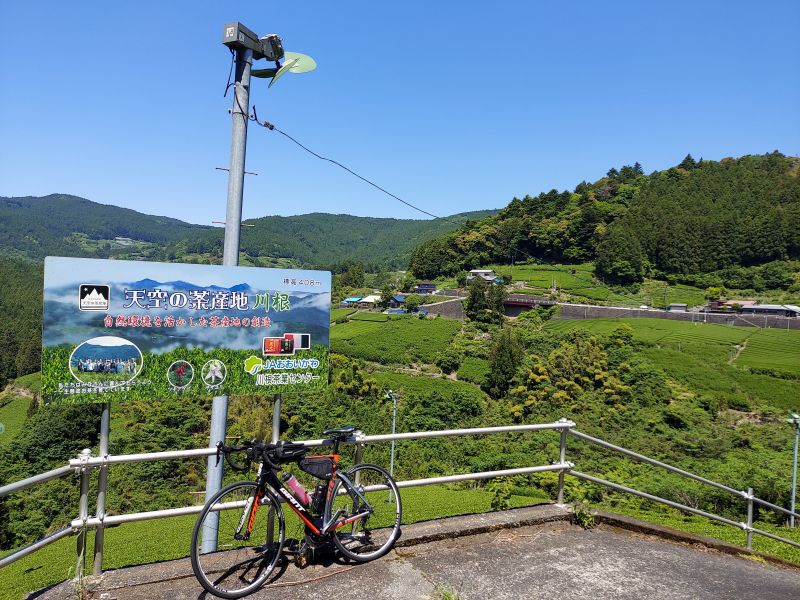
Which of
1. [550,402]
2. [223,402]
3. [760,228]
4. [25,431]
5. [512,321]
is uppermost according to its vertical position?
[760,228]

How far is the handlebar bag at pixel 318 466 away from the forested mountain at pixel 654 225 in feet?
244

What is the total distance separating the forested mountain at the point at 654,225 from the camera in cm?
6912

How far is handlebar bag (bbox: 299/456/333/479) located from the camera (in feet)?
10.8

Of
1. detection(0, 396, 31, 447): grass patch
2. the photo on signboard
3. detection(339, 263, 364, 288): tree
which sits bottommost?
detection(0, 396, 31, 447): grass patch

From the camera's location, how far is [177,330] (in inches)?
134

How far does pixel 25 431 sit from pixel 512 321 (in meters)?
48.6

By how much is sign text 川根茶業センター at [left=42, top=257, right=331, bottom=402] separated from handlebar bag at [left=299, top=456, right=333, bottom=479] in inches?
24.7

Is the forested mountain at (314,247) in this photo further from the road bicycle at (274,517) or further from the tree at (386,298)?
the road bicycle at (274,517)

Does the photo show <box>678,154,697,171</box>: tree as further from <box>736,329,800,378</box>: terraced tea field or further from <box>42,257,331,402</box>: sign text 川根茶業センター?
<box>42,257,331,402</box>: sign text 川根茶業センター

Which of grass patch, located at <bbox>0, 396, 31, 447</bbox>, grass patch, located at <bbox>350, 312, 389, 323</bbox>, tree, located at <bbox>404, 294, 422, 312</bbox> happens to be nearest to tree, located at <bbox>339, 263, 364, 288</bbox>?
grass patch, located at <bbox>350, 312, 389, 323</bbox>

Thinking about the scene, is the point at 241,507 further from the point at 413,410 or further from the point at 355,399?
the point at 355,399

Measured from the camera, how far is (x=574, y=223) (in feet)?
273

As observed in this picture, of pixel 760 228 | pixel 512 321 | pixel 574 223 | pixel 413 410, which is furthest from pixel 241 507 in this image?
pixel 574 223

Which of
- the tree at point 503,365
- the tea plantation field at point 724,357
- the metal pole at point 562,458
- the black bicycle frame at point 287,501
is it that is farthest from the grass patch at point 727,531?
the tree at point 503,365
